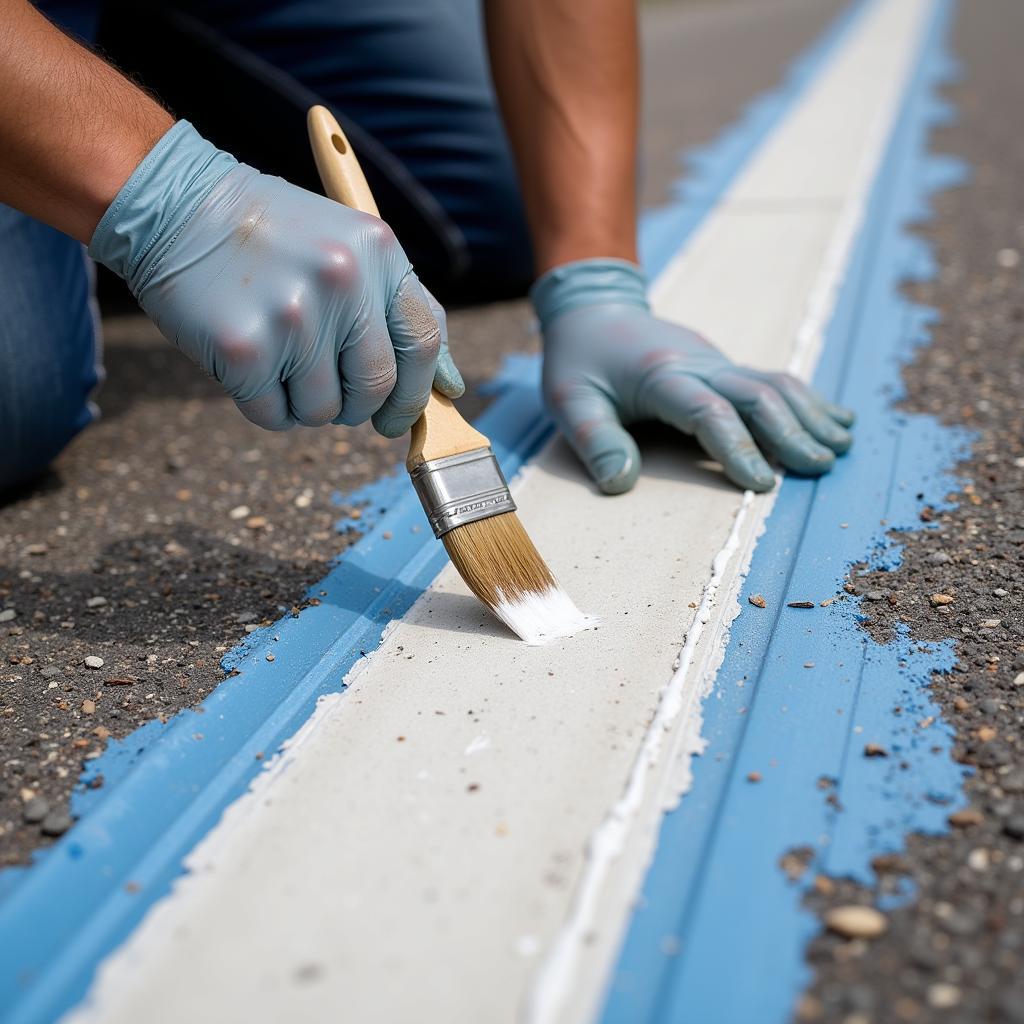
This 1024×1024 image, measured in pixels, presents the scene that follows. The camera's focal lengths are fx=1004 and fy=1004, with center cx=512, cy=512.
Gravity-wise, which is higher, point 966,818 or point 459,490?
point 459,490

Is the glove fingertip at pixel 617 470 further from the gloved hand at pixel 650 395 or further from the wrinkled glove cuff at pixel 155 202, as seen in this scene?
the wrinkled glove cuff at pixel 155 202

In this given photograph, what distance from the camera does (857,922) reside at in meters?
0.88

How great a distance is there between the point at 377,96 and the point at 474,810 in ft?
7.33

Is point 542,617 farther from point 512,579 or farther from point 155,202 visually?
point 155,202

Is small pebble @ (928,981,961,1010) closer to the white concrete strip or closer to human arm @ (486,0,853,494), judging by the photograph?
the white concrete strip

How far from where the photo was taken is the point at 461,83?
2818 millimetres

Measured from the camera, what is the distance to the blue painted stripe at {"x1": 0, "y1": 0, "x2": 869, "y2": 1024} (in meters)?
0.91

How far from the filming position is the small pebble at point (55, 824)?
1.05 metres

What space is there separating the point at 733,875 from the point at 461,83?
8.03ft

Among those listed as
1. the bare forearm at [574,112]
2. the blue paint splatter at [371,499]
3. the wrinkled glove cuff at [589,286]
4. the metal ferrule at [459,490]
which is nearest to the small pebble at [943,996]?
the metal ferrule at [459,490]

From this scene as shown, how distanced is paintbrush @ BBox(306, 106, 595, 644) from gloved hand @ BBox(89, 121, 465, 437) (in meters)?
0.10

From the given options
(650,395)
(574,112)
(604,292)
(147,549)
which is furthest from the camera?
(574,112)

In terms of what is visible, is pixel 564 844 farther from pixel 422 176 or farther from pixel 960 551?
pixel 422 176

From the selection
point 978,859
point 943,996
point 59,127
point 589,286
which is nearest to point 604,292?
point 589,286
